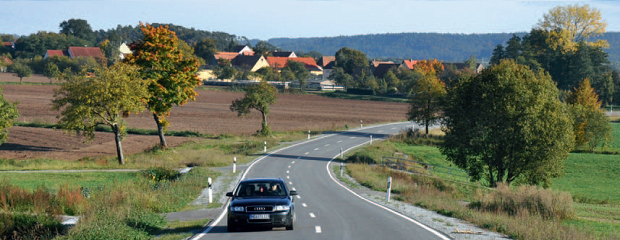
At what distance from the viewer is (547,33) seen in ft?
388

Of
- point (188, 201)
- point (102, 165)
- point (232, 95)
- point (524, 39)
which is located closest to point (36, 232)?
point (188, 201)

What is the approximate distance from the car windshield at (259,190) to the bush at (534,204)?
9.44 meters

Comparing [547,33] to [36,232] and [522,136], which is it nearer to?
[522,136]

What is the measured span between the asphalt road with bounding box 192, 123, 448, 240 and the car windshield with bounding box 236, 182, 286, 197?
3.62 feet

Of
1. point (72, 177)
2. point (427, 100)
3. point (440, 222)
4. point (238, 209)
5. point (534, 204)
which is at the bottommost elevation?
point (72, 177)

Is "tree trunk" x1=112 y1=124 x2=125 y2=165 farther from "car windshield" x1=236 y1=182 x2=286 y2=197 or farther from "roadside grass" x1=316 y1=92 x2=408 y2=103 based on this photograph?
"roadside grass" x1=316 y1=92 x2=408 y2=103

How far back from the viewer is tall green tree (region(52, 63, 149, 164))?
41531 millimetres

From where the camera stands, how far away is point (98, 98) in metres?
42.1

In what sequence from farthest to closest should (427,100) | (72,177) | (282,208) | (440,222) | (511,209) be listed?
(427,100)
(72,177)
(511,209)
(440,222)
(282,208)

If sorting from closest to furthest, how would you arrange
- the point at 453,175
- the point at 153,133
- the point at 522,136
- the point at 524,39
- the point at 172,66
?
the point at 522,136 → the point at 453,175 → the point at 172,66 → the point at 153,133 → the point at 524,39

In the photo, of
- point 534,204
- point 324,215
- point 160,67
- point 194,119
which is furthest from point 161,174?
point 194,119

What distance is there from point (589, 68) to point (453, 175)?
271 feet

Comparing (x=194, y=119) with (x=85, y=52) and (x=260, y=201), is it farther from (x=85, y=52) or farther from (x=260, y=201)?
(x=85, y=52)

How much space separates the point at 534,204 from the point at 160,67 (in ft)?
116
